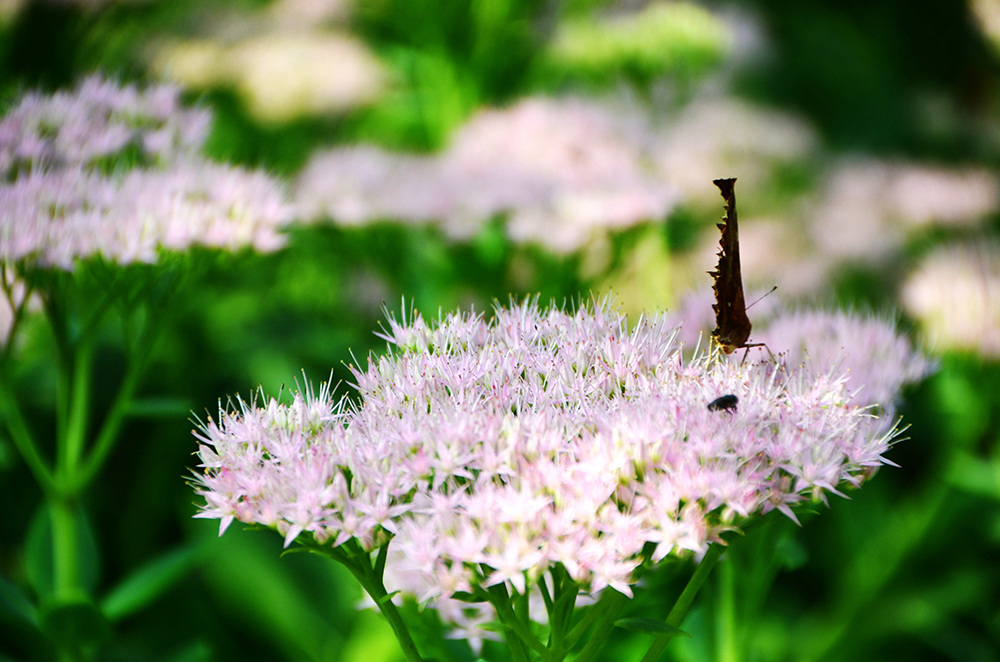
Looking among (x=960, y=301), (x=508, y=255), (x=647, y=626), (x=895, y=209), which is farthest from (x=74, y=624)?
(x=895, y=209)

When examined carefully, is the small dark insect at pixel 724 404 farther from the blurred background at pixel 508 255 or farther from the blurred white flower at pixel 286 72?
the blurred white flower at pixel 286 72

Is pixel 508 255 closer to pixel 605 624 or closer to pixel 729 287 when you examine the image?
pixel 729 287

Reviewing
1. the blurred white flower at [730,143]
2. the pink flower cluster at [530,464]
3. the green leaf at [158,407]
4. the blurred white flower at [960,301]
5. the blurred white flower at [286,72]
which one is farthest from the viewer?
the blurred white flower at [730,143]

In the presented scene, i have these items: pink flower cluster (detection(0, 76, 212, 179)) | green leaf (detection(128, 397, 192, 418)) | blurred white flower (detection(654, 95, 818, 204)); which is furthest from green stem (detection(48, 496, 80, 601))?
blurred white flower (detection(654, 95, 818, 204))

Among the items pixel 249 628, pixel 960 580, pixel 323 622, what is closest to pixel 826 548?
pixel 960 580

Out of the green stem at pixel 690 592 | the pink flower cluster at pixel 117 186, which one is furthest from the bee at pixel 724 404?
the pink flower cluster at pixel 117 186

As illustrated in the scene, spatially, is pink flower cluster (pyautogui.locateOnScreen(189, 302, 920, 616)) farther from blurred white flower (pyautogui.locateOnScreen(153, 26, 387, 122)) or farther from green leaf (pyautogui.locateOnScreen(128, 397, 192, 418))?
blurred white flower (pyautogui.locateOnScreen(153, 26, 387, 122))
